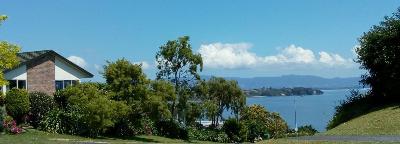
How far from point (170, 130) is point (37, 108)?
12.5 m

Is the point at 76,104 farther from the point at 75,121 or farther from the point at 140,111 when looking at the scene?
the point at 140,111

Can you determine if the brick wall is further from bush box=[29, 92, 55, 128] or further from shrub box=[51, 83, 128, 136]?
bush box=[29, 92, 55, 128]

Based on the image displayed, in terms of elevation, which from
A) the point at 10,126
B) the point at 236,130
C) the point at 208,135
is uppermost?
the point at 10,126

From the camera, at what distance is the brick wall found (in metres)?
42.7

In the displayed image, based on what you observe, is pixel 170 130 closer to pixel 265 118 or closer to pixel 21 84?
pixel 21 84

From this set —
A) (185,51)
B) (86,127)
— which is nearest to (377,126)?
(86,127)

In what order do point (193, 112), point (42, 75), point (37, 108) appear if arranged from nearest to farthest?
1. point (37, 108)
2. point (42, 75)
3. point (193, 112)

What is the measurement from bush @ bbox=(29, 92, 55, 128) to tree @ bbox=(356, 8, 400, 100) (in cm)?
1861

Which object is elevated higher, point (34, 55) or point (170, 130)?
point (34, 55)

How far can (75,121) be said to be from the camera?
33.5 metres

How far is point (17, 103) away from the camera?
32.5 meters

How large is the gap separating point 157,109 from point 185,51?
26.0 ft

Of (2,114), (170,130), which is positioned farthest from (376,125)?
(170,130)

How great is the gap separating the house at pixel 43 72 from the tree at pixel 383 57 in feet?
65.1
